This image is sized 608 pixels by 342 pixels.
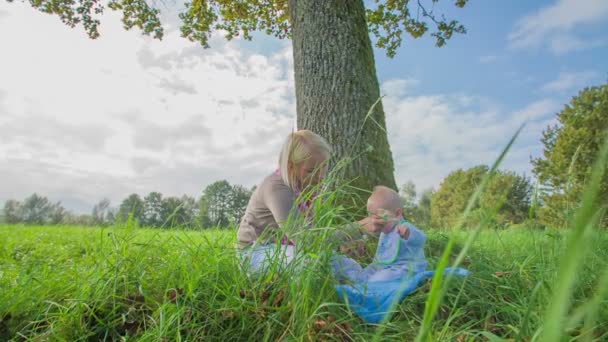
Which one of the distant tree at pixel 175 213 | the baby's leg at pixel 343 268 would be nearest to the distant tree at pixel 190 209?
the distant tree at pixel 175 213

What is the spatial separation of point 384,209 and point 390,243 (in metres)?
0.30

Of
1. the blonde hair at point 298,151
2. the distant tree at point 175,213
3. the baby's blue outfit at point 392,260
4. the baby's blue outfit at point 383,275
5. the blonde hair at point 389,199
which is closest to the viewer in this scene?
the baby's blue outfit at point 383,275

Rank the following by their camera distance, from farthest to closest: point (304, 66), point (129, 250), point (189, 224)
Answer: point (304, 66), point (189, 224), point (129, 250)

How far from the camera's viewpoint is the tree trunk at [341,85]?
14.5 ft

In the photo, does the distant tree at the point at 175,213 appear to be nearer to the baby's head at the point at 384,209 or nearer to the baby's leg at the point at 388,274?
the baby's leg at the point at 388,274

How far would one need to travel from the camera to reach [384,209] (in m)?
3.05

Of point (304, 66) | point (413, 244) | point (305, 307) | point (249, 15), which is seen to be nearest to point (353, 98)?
point (304, 66)

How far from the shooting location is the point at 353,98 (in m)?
4.62

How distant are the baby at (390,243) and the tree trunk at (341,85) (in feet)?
3.71

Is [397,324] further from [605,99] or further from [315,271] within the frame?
[605,99]

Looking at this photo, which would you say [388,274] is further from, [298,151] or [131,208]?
[131,208]

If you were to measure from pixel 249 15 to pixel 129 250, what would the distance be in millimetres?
9908

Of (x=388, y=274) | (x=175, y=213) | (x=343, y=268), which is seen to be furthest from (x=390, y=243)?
(x=175, y=213)

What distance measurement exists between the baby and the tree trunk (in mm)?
1130
